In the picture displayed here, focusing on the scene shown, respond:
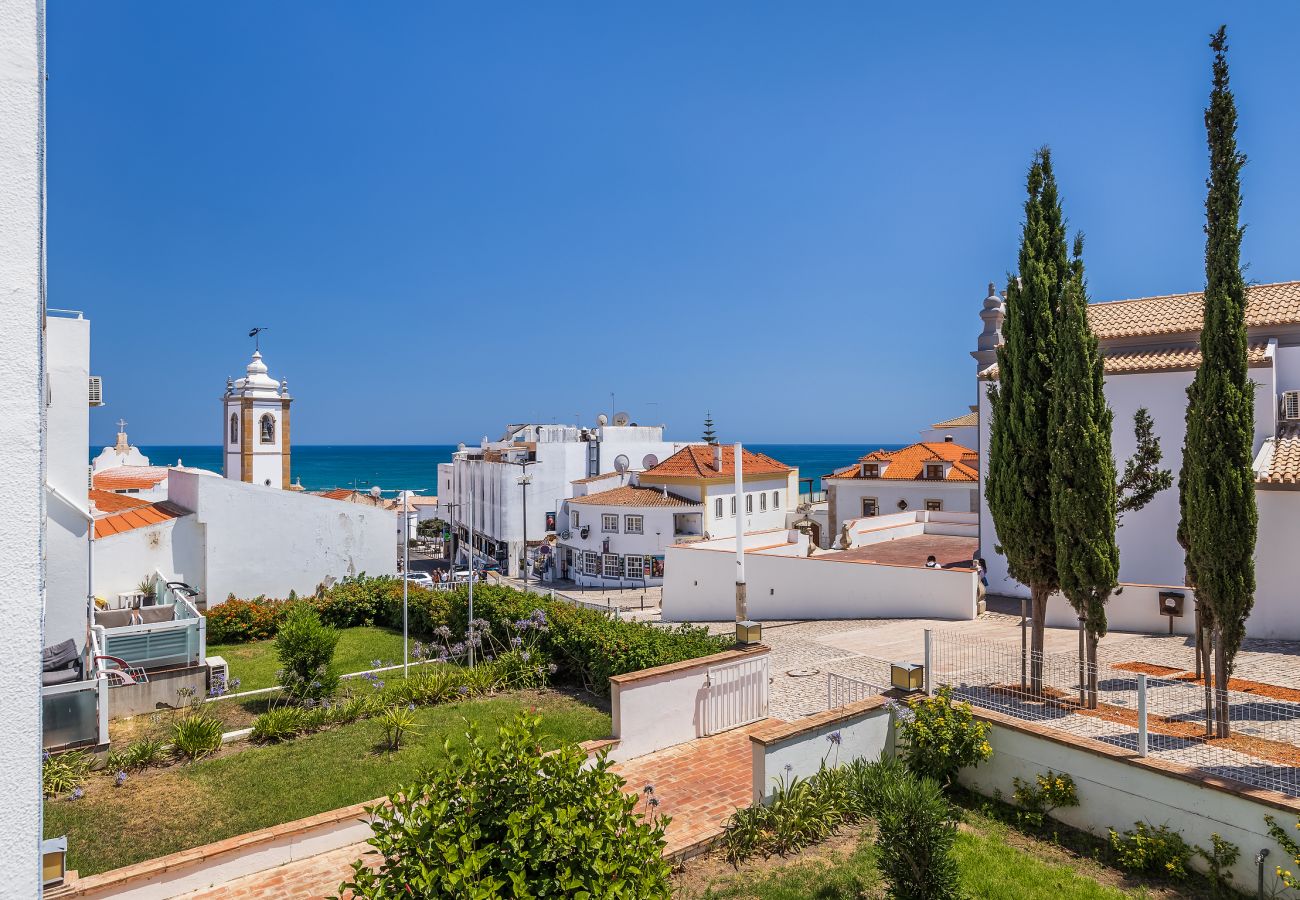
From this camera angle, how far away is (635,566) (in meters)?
47.0

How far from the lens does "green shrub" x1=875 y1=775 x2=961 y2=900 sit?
6.02 meters

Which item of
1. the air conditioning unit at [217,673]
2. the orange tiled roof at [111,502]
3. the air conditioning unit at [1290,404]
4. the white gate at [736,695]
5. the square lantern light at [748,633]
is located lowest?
the air conditioning unit at [217,673]

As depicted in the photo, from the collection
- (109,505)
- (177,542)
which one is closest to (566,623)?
(177,542)

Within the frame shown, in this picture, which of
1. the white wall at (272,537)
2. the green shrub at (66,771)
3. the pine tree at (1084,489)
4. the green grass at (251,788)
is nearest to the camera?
the green grass at (251,788)

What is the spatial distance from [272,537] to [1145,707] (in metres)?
23.5

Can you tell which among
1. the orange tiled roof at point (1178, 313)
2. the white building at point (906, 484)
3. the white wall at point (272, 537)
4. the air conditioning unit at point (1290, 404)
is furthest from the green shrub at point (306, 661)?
the white building at point (906, 484)

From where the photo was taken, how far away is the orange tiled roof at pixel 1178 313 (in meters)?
17.5

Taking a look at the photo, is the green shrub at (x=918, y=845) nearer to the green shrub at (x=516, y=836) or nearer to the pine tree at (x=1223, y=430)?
the green shrub at (x=516, y=836)

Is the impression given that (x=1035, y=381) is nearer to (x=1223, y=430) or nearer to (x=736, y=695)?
(x=1223, y=430)

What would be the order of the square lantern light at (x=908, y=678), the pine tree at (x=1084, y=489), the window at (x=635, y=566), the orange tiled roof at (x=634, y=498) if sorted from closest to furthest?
the square lantern light at (x=908, y=678)
the pine tree at (x=1084, y=489)
the window at (x=635, y=566)
the orange tiled roof at (x=634, y=498)

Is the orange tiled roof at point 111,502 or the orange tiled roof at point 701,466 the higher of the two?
the orange tiled roof at point 701,466

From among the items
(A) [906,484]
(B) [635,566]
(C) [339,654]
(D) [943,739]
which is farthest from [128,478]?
(D) [943,739]

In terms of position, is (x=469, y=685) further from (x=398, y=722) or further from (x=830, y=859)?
(x=830, y=859)

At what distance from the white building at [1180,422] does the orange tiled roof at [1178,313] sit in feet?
0.08
